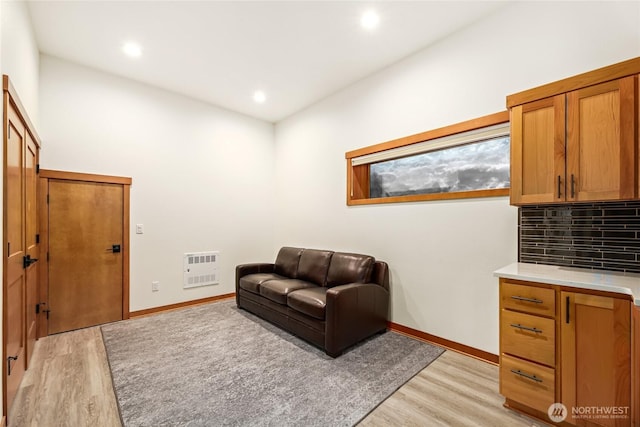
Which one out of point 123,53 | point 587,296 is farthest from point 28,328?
point 587,296

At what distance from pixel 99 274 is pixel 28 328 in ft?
3.36

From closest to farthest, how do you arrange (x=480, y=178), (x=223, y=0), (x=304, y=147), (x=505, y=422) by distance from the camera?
(x=505, y=422) → (x=223, y=0) → (x=480, y=178) → (x=304, y=147)

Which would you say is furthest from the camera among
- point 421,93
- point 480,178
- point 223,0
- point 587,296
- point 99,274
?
→ point 99,274

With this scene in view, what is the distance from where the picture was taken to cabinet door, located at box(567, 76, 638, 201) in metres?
1.68

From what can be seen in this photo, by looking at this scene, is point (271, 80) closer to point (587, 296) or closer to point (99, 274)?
point (99, 274)

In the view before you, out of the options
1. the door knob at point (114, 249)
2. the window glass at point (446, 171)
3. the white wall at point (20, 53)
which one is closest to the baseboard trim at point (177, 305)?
the door knob at point (114, 249)

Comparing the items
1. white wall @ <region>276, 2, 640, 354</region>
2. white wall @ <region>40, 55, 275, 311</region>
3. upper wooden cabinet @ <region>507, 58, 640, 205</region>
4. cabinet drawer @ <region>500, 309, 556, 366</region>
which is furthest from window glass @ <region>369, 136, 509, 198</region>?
white wall @ <region>40, 55, 275, 311</region>

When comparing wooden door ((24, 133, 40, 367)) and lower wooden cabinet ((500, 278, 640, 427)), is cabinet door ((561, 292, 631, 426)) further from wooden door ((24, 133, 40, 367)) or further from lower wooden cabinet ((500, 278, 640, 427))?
wooden door ((24, 133, 40, 367))

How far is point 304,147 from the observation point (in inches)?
185

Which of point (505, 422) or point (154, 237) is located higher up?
point (154, 237)

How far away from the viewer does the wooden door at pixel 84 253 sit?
325cm

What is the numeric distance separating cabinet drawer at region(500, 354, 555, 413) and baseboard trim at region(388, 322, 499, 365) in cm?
68

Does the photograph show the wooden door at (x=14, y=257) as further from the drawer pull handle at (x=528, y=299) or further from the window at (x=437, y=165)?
the drawer pull handle at (x=528, y=299)

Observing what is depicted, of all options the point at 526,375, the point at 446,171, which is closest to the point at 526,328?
the point at 526,375
